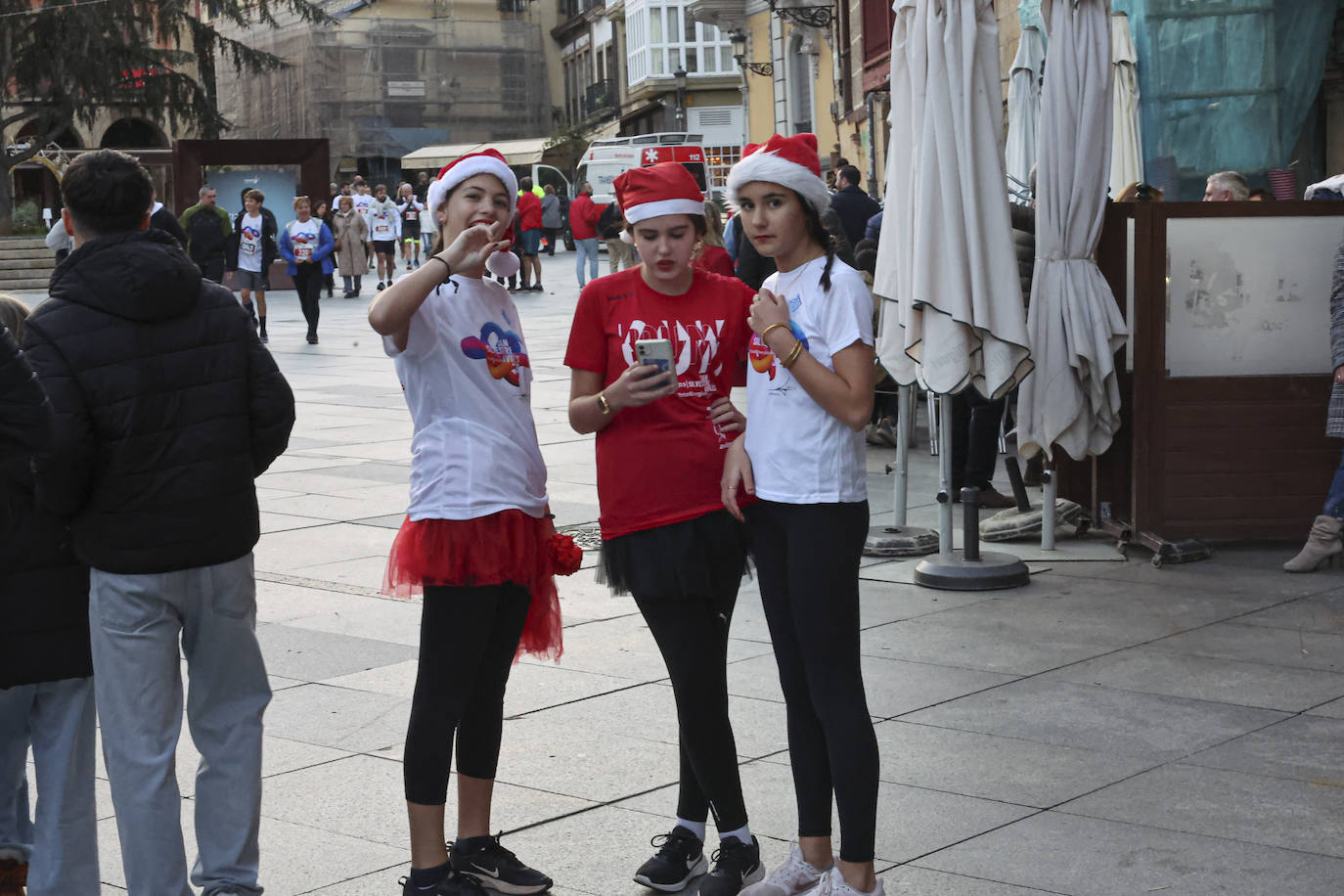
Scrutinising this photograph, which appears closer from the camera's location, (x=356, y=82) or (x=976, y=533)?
(x=976, y=533)

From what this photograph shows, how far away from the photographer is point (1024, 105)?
12.8 meters

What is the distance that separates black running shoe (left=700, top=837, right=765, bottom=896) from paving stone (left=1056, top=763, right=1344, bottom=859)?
0.99 m

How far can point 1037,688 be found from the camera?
578cm

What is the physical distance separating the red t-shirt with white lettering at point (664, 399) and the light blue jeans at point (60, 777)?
129 cm

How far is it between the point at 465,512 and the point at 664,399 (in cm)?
54

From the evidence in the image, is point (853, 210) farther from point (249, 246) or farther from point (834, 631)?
point (834, 631)

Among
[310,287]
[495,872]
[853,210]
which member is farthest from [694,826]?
[310,287]

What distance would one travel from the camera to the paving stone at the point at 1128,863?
3977 mm

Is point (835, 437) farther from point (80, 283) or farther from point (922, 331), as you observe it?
point (922, 331)

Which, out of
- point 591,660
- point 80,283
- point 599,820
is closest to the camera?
point 80,283

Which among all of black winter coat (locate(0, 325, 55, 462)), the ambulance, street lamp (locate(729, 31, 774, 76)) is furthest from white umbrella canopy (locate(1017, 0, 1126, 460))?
the ambulance

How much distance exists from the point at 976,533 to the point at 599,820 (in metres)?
3.58

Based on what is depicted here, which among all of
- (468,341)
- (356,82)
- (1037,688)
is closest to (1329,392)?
(1037,688)

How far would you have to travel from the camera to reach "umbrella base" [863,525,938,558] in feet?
27.1
